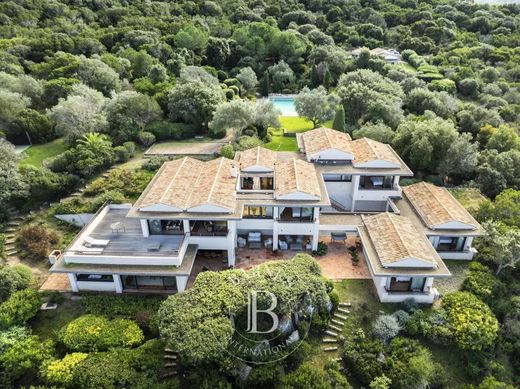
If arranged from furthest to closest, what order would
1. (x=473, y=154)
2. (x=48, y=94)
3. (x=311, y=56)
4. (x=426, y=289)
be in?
(x=311, y=56), (x=48, y=94), (x=473, y=154), (x=426, y=289)

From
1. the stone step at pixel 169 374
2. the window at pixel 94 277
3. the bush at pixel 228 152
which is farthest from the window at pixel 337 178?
the stone step at pixel 169 374

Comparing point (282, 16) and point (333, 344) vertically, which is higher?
point (282, 16)

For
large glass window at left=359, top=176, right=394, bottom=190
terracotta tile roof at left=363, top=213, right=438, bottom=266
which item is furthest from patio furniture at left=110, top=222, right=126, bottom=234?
large glass window at left=359, top=176, right=394, bottom=190

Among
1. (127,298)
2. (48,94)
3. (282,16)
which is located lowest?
(127,298)

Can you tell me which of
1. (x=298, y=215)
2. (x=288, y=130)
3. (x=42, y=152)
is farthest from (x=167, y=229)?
(x=288, y=130)

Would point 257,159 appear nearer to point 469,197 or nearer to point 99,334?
point 99,334

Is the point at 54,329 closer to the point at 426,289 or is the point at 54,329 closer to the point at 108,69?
the point at 426,289

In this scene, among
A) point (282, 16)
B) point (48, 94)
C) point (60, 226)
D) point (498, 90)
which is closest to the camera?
point (60, 226)

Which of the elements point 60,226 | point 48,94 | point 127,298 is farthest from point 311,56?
point 127,298
